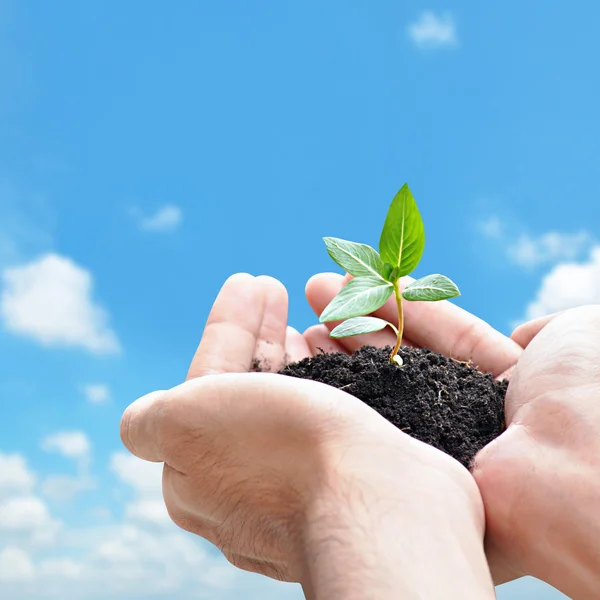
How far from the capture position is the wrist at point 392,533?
3.86 feet

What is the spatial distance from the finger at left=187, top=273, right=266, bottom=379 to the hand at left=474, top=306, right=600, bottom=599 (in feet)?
2.79

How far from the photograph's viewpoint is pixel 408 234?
1960 millimetres

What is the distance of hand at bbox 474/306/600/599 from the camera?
1.54 meters

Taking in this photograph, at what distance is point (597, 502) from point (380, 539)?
66cm

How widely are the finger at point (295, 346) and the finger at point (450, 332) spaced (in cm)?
34

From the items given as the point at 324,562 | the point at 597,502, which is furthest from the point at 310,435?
the point at 597,502

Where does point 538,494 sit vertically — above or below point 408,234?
below

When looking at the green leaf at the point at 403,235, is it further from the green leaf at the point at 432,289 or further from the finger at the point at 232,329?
the finger at the point at 232,329

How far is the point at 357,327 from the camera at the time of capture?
2.07 metres

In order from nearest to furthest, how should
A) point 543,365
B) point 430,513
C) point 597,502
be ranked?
point 430,513, point 597,502, point 543,365

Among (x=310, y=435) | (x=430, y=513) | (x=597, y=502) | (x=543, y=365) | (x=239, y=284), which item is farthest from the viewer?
(x=239, y=284)

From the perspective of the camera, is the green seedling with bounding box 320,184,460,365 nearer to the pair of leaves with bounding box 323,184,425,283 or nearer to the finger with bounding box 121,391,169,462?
the pair of leaves with bounding box 323,184,425,283

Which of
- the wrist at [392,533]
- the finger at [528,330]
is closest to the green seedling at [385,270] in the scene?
the finger at [528,330]

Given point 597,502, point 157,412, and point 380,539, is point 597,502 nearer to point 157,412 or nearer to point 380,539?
point 380,539
